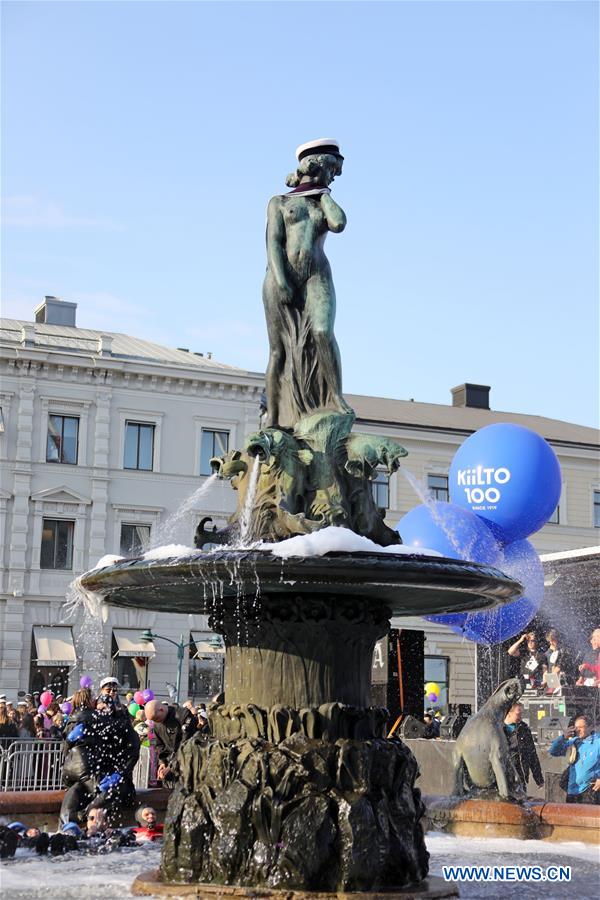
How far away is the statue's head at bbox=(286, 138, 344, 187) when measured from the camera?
8.09 metres

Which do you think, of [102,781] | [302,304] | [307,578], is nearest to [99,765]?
[102,781]

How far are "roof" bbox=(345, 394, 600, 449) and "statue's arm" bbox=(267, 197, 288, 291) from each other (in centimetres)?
3347

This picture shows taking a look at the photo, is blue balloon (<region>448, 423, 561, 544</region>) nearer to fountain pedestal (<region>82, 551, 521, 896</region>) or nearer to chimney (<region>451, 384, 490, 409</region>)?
fountain pedestal (<region>82, 551, 521, 896</region>)

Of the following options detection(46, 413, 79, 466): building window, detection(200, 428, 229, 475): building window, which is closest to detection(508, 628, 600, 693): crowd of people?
detection(200, 428, 229, 475): building window

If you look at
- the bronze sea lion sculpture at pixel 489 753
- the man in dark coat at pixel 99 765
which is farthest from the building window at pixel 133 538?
the man in dark coat at pixel 99 765

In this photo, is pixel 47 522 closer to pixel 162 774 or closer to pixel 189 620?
pixel 189 620

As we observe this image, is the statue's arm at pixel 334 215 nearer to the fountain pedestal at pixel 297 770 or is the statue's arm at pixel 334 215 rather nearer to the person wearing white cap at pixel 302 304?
the person wearing white cap at pixel 302 304

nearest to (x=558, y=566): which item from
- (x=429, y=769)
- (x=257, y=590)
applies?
(x=429, y=769)

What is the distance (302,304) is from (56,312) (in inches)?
1439

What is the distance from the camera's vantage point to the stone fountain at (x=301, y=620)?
6.35m

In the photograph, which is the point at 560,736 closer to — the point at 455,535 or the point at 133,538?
the point at 455,535

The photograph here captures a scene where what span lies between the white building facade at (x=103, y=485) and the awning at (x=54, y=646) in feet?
0.13

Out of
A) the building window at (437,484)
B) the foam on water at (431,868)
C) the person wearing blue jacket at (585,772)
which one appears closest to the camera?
the foam on water at (431,868)

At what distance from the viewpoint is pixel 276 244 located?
7.98 m
